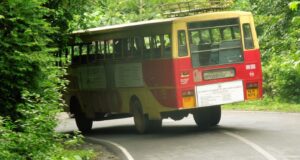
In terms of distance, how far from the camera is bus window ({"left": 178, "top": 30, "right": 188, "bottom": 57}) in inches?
817

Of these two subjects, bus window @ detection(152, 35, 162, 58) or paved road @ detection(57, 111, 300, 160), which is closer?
paved road @ detection(57, 111, 300, 160)

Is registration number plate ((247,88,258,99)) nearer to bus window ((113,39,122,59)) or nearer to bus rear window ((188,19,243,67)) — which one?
bus rear window ((188,19,243,67))

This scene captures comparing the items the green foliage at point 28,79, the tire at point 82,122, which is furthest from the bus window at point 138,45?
the green foliage at point 28,79

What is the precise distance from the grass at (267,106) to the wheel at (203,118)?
17.4 feet

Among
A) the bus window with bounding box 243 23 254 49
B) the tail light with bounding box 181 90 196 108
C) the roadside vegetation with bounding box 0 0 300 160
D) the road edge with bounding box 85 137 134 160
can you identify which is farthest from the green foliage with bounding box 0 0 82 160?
the bus window with bounding box 243 23 254 49

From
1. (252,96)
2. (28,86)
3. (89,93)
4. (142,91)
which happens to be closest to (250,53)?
(252,96)

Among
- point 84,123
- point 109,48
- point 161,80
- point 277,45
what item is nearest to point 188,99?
point 161,80

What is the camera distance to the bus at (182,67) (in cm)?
2070

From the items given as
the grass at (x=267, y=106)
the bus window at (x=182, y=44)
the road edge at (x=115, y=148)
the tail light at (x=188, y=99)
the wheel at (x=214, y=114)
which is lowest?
the road edge at (x=115, y=148)

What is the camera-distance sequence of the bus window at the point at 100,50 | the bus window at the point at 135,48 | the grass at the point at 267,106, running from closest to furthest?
the bus window at the point at 135,48, the bus window at the point at 100,50, the grass at the point at 267,106

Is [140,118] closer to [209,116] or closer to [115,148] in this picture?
[209,116]

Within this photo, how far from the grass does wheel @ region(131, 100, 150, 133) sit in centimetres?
682

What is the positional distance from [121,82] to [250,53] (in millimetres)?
3844

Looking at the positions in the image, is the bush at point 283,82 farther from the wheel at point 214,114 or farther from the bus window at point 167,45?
the bus window at point 167,45
